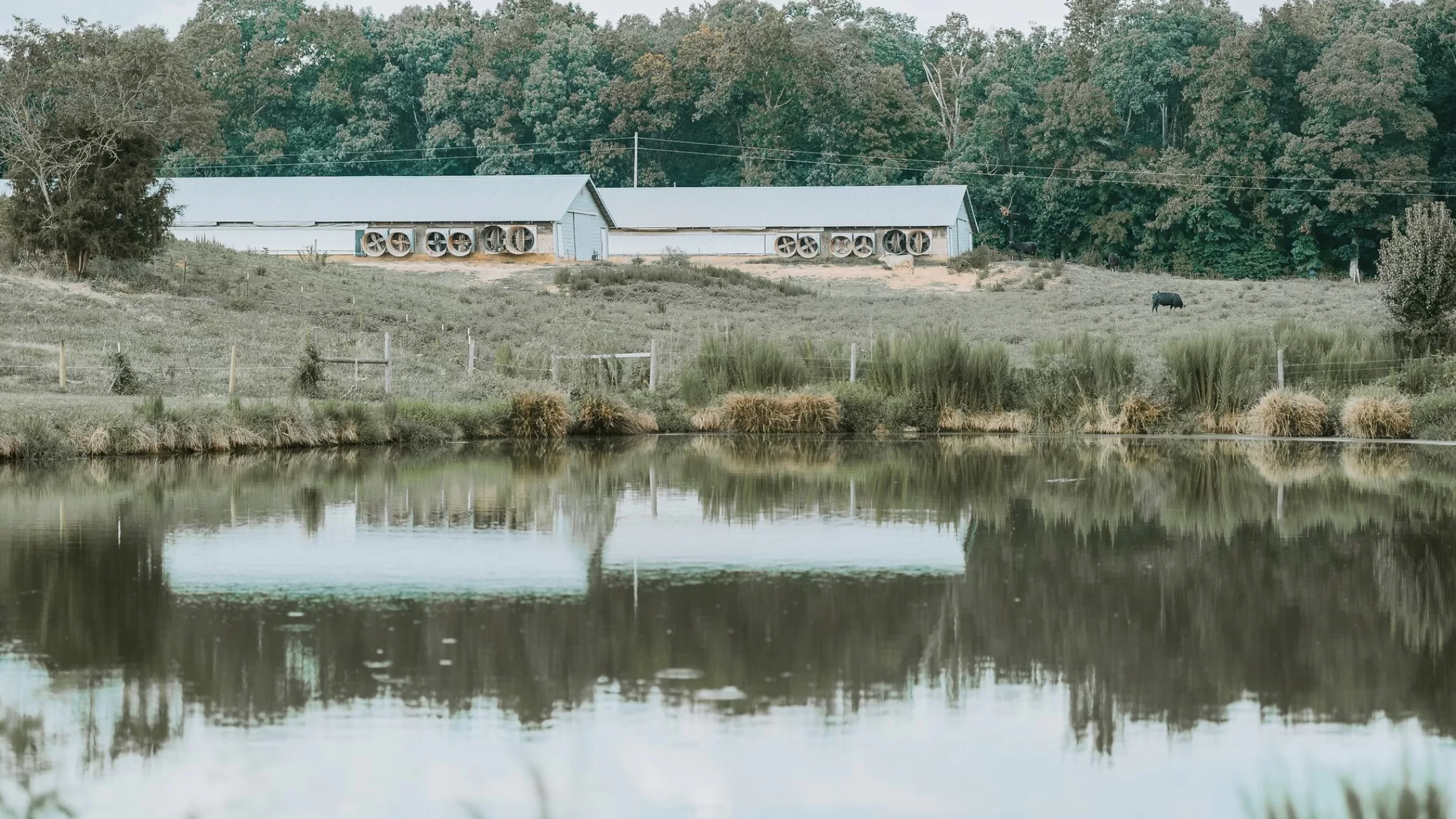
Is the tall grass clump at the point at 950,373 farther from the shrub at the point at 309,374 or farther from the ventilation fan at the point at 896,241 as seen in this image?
the ventilation fan at the point at 896,241

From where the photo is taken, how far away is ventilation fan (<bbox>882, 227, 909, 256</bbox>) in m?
65.9

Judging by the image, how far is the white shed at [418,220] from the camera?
204ft

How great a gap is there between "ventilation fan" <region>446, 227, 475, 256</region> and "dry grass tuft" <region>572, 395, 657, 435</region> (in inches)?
1483

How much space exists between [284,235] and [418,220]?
530cm

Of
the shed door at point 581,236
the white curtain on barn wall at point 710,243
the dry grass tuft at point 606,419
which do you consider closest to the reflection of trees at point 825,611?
the dry grass tuft at point 606,419

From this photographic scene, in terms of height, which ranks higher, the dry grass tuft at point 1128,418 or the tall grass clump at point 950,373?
the tall grass clump at point 950,373

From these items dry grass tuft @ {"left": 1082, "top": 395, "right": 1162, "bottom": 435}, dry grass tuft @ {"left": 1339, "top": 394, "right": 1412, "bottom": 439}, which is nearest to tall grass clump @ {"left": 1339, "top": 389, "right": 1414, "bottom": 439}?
dry grass tuft @ {"left": 1339, "top": 394, "right": 1412, "bottom": 439}

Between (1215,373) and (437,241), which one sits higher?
(437,241)

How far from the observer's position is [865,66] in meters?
82.6

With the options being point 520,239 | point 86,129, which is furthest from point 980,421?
point 520,239

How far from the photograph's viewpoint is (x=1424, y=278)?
→ 2816cm

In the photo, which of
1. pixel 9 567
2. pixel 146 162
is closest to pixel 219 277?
pixel 146 162

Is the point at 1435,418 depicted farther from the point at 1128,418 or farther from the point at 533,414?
the point at 533,414

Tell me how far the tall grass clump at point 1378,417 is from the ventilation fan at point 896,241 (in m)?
41.6
